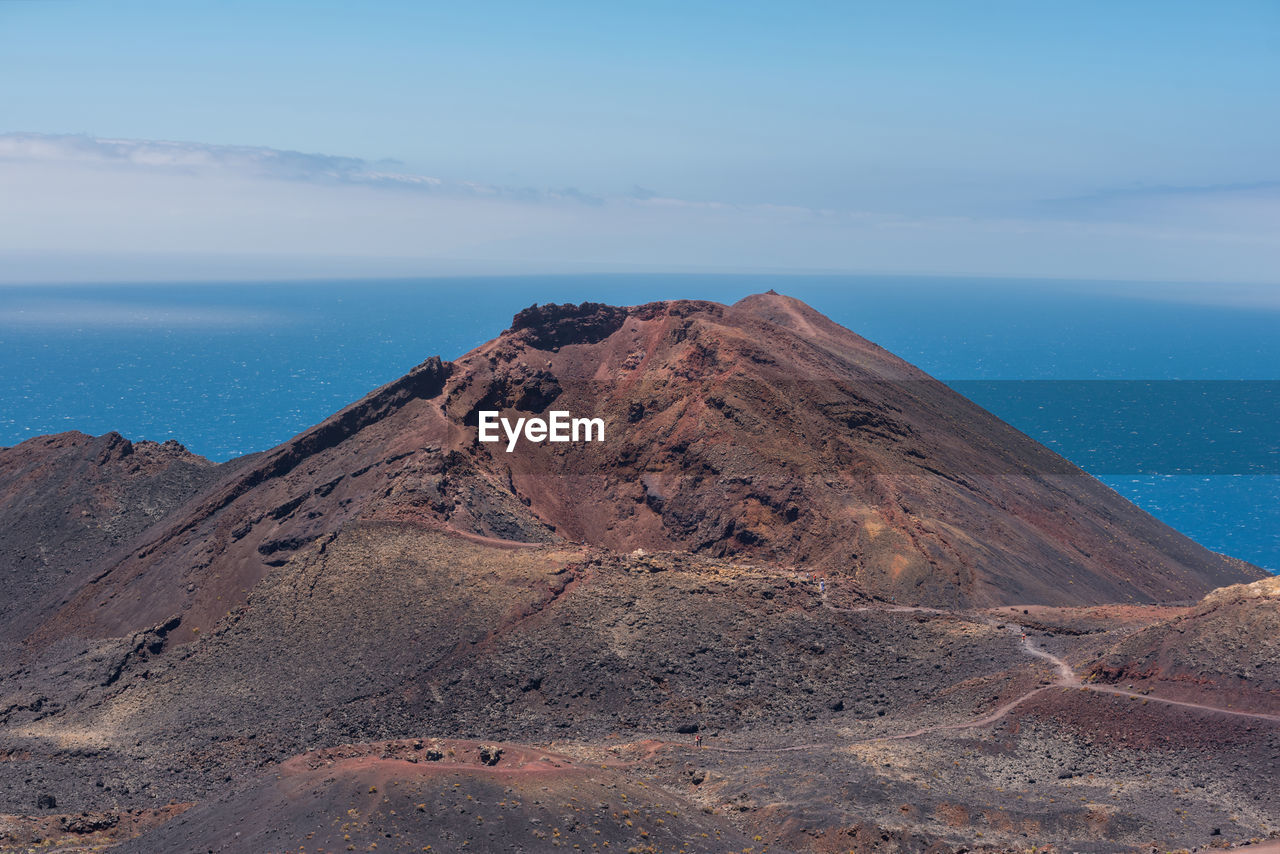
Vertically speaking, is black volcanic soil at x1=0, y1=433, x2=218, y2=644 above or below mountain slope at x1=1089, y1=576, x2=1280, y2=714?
below

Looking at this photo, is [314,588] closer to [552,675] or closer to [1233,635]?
[552,675]

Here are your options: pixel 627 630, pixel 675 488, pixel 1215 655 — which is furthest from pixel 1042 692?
pixel 675 488

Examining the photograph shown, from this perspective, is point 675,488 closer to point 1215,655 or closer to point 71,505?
point 1215,655

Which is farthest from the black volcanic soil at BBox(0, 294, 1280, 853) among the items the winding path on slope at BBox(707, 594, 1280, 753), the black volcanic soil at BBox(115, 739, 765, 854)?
the winding path on slope at BBox(707, 594, 1280, 753)

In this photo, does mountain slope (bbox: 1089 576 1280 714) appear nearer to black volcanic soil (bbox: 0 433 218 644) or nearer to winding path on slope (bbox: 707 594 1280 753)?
winding path on slope (bbox: 707 594 1280 753)

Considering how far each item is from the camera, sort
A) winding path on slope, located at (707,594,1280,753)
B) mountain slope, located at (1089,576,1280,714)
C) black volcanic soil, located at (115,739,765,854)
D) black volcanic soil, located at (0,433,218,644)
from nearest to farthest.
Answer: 1. black volcanic soil, located at (115,739,765,854)
2. winding path on slope, located at (707,594,1280,753)
3. mountain slope, located at (1089,576,1280,714)
4. black volcanic soil, located at (0,433,218,644)

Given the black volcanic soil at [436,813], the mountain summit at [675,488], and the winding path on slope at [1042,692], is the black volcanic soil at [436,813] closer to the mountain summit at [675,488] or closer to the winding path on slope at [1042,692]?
the winding path on slope at [1042,692]
